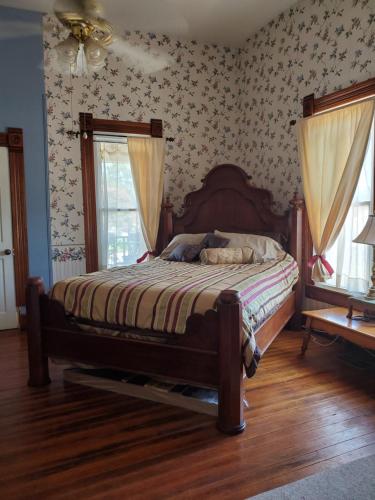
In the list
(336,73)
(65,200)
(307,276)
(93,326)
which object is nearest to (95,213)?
(65,200)

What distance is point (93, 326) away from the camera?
2734 millimetres

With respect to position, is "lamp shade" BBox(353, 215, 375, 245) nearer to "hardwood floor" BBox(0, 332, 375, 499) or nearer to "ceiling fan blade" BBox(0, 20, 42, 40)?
"hardwood floor" BBox(0, 332, 375, 499)

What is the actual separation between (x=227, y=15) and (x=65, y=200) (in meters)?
2.65

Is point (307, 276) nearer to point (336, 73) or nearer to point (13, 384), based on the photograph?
point (336, 73)

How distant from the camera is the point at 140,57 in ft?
15.2

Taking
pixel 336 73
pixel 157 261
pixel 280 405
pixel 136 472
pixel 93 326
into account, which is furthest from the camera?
pixel 157 261

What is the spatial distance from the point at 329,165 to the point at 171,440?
273 centimetres

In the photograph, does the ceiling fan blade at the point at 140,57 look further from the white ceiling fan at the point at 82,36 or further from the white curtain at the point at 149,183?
the white ceiling fan at the point at 82,36

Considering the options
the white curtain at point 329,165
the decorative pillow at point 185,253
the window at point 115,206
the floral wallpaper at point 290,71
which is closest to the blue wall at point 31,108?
the window at point 115,206

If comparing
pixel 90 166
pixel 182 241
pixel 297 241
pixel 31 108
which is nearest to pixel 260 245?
pixel 297 241

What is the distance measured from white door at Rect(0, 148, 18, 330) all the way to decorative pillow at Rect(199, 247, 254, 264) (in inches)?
81.4

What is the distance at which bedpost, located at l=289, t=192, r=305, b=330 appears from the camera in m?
3.98

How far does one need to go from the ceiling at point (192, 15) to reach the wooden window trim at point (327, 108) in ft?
3.66

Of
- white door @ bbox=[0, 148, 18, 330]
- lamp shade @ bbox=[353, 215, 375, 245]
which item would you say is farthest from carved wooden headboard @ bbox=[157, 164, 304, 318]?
white door @ bbox=[0, 148, 18, 330]
